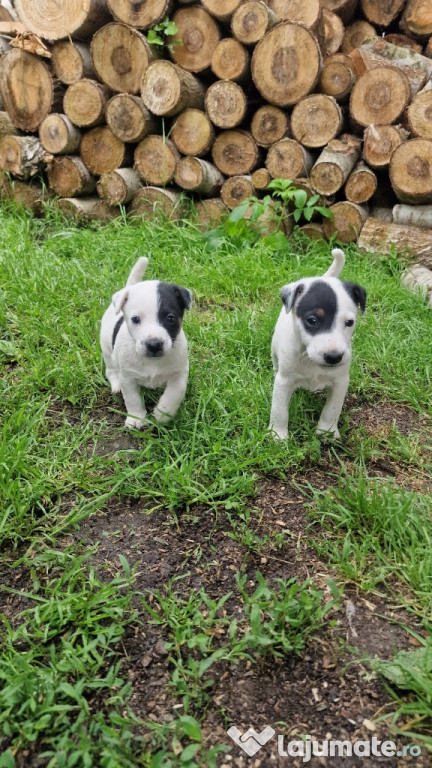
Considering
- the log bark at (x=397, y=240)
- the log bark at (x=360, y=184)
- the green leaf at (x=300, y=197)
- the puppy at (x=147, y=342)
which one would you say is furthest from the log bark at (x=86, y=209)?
the puppy at (x=147, y=342)

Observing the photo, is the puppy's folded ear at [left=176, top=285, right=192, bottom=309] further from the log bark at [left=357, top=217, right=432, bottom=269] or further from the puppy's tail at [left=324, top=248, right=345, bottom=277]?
the log bark at [left=357, top=217, right=432, bottom=269]

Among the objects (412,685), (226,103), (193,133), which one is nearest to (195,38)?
(226,103)

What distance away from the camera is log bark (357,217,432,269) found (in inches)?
181

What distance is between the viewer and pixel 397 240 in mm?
4672

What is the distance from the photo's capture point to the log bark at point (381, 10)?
5.35 meters

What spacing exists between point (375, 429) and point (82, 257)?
292 cm

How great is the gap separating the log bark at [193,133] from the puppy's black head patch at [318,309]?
3301 millimetres

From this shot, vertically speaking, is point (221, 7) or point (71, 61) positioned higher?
point (221, 7)

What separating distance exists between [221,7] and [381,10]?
1.93 meters

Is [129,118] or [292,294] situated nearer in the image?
[292,294]

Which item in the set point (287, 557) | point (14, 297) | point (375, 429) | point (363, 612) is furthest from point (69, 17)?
point (363, 612)

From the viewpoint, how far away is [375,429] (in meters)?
2.90

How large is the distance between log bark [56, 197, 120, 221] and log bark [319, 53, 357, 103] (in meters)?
2.34

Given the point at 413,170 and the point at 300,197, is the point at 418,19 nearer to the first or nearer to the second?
the point at 413,170
